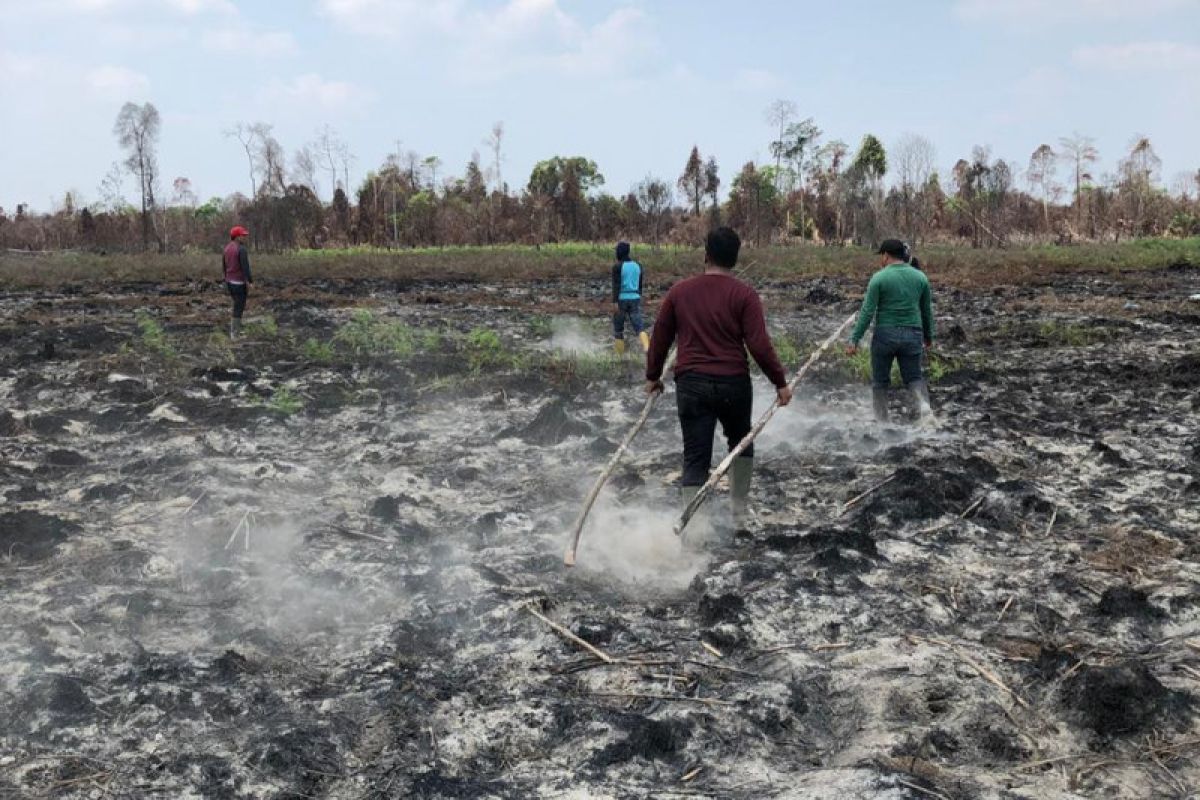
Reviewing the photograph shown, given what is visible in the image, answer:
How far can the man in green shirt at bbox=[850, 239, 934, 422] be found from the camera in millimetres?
7367

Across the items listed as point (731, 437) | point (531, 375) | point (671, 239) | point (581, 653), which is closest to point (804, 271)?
point (671, 239)

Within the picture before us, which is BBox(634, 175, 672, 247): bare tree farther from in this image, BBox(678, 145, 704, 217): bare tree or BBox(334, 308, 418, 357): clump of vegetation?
BBox(334, 308, 418, 357): clump of vegetation

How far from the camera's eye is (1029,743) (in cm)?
333

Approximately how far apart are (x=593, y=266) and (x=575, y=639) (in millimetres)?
23814

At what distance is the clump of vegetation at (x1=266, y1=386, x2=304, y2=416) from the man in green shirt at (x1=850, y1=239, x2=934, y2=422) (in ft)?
16.3

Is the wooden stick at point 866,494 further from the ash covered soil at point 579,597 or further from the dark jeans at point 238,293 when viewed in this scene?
the dark jeans at point 238,293

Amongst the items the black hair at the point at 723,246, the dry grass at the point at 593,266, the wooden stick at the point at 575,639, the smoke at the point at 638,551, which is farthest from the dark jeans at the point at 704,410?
the dry grass at the point at 593,266

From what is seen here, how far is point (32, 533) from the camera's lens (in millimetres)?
5434

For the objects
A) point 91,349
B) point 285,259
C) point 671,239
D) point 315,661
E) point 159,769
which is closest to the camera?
point 159,769

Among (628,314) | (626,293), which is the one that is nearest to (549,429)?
(626,293)

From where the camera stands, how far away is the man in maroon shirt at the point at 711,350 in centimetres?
513

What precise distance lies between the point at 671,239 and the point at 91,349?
89.9ft

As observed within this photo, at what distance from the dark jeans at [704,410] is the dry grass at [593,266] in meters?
15.8

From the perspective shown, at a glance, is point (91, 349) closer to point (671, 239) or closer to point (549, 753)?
point (549, 753)
